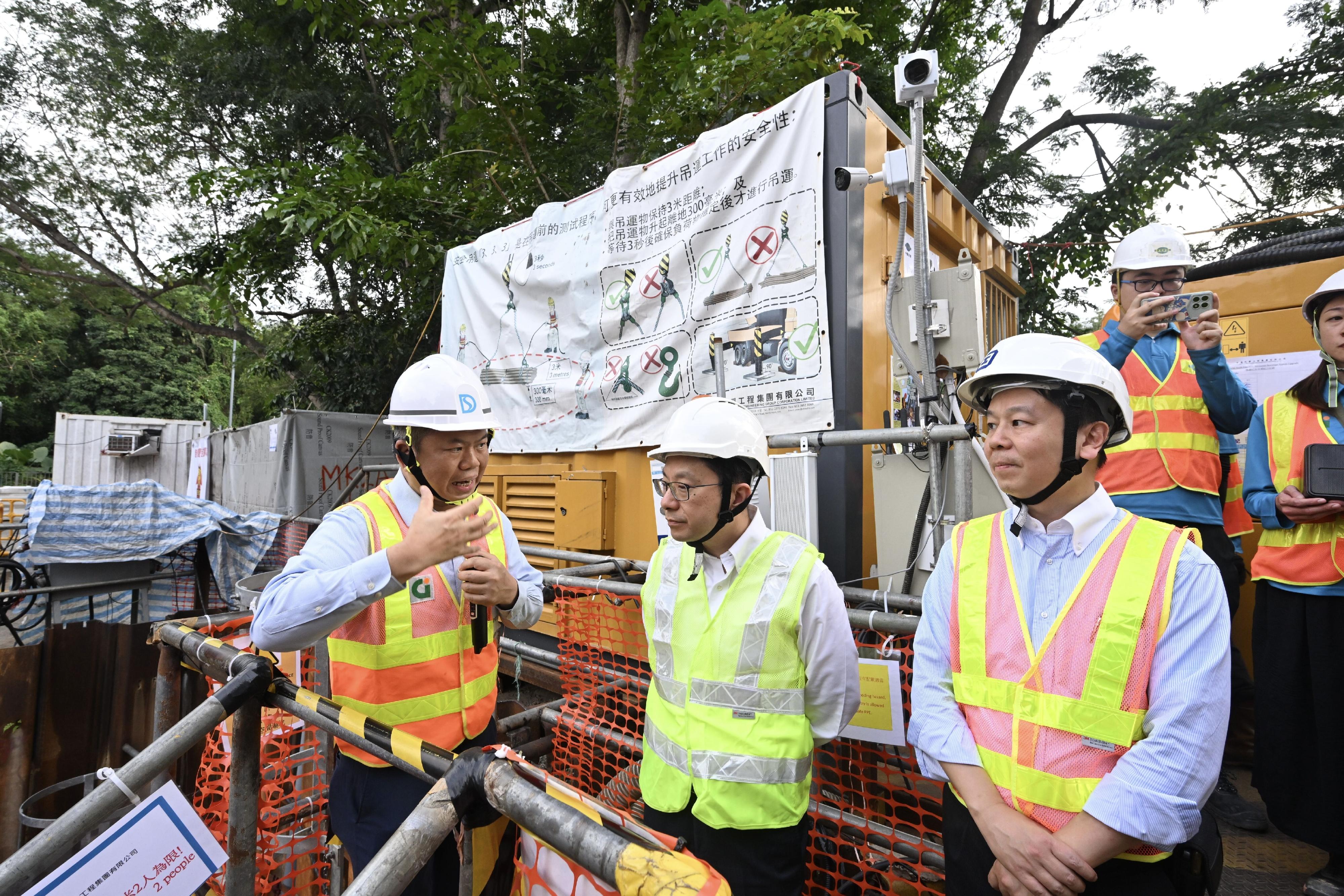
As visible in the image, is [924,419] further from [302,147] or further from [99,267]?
[99,267]

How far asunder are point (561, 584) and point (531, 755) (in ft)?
2.98

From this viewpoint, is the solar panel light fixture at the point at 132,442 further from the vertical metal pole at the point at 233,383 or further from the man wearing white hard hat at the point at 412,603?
the man wearing white hard hat at the point at 412,603

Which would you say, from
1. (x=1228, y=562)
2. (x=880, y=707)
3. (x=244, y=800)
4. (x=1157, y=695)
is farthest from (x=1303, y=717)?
(x=244, y=800)

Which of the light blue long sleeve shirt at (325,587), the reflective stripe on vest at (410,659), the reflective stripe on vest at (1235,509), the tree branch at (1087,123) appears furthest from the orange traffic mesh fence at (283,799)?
the tree branch at (1087,123)

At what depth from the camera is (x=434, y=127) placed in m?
12.8

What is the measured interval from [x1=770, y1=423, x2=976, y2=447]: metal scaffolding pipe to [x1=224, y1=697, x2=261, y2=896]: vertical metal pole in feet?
7.26

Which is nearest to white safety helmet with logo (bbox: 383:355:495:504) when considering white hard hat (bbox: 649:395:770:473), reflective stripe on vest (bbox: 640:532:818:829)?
white hard hat (bbox: 649:395:770:473)

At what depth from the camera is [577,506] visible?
5.21 metres

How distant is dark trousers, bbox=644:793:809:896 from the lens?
6.20ft

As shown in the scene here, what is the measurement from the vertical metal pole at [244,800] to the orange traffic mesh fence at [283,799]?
1.8 inches

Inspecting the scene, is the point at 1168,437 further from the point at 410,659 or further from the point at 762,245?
the point at 410,659

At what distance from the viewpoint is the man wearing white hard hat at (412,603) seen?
185cm

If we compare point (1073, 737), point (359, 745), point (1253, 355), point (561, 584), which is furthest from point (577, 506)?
point (1253, 355)

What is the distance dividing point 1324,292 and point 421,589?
11.5 feet
